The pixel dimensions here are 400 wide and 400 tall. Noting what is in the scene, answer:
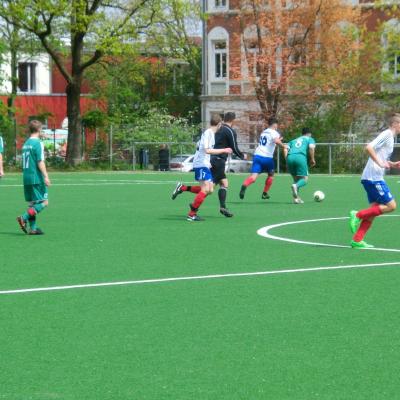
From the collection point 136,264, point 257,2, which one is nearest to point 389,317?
point 136,264

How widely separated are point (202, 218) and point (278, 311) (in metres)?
10.5

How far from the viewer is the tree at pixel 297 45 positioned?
5466 centimetres

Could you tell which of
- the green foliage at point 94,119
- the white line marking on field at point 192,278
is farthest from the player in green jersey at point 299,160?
the green foliage at point 94,119

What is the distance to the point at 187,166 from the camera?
1977 inches

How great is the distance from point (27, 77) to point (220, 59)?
19.7 m

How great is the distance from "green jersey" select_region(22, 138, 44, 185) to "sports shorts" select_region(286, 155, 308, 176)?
33.0 feet

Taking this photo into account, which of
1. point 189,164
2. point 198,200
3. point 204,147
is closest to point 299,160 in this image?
point 204,147

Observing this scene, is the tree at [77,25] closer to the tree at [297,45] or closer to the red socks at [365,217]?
the tree at [297,45]

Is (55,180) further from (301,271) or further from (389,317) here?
(389,317)

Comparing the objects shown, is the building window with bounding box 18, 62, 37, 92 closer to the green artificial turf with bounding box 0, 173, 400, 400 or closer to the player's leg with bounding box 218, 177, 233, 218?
the player's leg with bounding box 218, 177, 233, 218

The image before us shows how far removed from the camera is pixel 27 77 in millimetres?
79312

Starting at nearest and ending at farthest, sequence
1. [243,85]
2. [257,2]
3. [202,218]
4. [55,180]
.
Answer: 1. [202,218]
2. [55,180]
3. [257,2]
4. [243,85]

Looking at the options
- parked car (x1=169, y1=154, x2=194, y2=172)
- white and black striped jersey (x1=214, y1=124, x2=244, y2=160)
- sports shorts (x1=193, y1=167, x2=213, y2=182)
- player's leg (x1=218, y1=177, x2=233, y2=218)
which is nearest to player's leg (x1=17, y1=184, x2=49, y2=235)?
sports shorts (x1=193, y1=167, x2=213, y2=182)

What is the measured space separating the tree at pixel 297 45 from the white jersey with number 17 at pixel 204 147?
34890 millimetres
